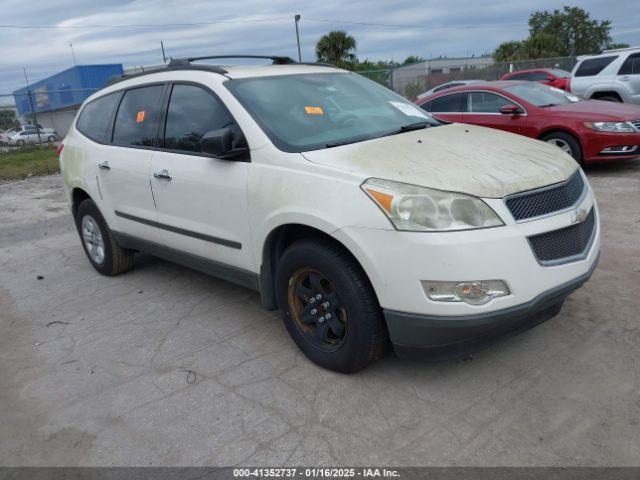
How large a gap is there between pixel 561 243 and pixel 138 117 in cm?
342

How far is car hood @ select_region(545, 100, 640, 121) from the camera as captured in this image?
810 cm

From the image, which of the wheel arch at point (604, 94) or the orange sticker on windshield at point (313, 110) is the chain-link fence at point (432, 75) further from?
the orange sticker on windshield at point (313, 110)

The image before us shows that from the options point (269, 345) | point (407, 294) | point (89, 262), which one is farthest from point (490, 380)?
point (89, 262)

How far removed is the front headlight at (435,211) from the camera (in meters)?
2.76

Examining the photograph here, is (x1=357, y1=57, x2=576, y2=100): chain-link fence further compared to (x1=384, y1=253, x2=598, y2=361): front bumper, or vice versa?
(x1=357, y1=57, x2=576, y2=100): chain-link fence

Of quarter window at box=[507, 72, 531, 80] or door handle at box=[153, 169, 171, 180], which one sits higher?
door handle at box=[153, 169, 171, 180]

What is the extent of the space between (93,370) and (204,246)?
1.11 metres

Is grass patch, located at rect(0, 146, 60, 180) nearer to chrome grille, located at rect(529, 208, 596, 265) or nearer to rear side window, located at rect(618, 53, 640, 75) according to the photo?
chrome grille, located at rect(529, 208, 596, 265)

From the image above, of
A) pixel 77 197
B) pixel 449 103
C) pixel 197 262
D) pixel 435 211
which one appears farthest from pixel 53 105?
pixel 435 211

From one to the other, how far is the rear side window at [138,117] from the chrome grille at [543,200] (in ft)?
9.28

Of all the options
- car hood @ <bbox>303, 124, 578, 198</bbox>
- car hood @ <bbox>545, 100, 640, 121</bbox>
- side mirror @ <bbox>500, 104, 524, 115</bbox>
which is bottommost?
car hood @ <bbox>545, 100, 640, 121</bbox>

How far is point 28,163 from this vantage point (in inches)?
631

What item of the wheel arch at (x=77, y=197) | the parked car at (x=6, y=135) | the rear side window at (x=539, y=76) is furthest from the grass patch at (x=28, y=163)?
the rear side window at (x=539, y=76)

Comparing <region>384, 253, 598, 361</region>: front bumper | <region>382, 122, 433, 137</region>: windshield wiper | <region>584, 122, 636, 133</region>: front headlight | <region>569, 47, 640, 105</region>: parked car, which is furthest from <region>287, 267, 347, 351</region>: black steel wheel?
<region>569, 47, 640, 105</region>: parked car
